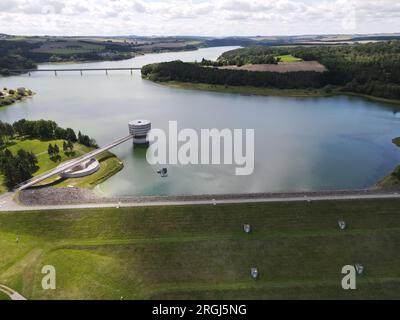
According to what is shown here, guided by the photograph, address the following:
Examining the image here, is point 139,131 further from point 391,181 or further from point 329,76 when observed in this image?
point 329,76

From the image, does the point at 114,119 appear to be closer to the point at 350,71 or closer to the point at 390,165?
the point at 390,165

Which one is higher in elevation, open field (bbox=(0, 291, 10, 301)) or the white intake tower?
the white intake tower

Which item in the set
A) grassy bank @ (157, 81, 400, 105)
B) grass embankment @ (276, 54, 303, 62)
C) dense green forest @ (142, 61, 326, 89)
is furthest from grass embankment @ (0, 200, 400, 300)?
grass embankment @ (276, 54, 303, 62)

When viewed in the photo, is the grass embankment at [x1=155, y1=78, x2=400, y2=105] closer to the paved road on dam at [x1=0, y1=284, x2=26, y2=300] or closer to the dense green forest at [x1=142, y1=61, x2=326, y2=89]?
the dense green forest at [x1=142, y1=61, x2=326, y2=89]

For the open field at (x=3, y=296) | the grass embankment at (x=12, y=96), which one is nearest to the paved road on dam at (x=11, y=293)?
the open field at (x=3, y=296)

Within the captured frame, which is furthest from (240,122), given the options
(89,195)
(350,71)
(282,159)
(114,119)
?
(350,71)

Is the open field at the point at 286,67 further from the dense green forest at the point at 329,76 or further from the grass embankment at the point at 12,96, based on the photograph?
the grass embankment at the point at 12,96
